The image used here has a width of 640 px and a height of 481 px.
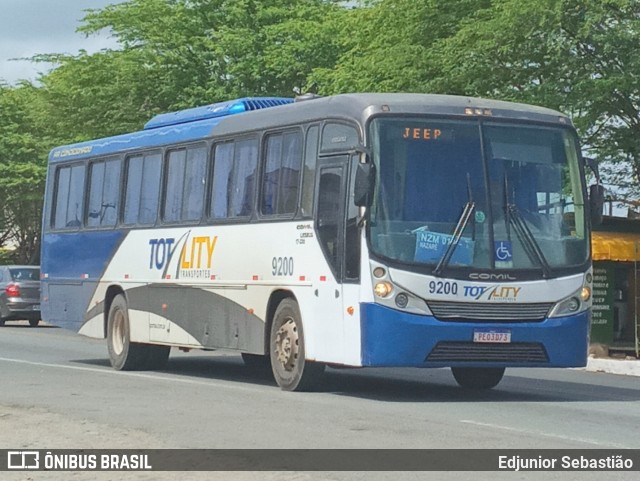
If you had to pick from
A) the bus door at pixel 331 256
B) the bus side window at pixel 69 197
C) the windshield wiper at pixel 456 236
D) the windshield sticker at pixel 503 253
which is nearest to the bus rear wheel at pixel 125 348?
the bus side window at pixel 69 197

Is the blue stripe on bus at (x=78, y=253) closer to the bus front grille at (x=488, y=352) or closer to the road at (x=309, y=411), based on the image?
the road at (x=309, y=411)

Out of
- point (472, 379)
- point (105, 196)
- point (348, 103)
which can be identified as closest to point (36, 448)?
point (348, 103)

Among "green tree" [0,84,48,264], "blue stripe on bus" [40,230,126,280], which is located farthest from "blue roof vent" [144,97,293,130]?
"green tree" [0,84,48,264]

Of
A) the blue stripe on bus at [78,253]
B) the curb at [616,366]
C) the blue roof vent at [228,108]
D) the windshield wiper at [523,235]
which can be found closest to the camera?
the windshield wiper at [523,235]

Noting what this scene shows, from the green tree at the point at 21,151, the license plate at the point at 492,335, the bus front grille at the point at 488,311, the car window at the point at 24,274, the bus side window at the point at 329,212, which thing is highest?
the green tree at the point at 21,151

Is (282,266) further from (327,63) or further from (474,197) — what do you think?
(327,63)

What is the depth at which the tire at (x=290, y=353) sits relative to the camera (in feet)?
55.0

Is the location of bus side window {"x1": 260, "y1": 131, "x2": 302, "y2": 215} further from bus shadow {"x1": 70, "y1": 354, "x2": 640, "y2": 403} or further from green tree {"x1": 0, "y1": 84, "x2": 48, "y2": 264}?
green tree {"x1": 0, "y1": 84, "x2": 48, "y2": 264}

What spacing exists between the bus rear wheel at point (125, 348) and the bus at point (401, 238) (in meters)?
2.62

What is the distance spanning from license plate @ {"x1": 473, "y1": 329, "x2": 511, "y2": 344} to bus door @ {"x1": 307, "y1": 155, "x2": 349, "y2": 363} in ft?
4.62

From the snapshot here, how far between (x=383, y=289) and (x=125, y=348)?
22.6 ft

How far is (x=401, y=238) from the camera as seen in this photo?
15.7 m

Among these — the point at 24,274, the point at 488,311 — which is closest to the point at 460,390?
the point at 488,311

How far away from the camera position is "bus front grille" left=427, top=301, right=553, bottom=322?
51.5 feet
